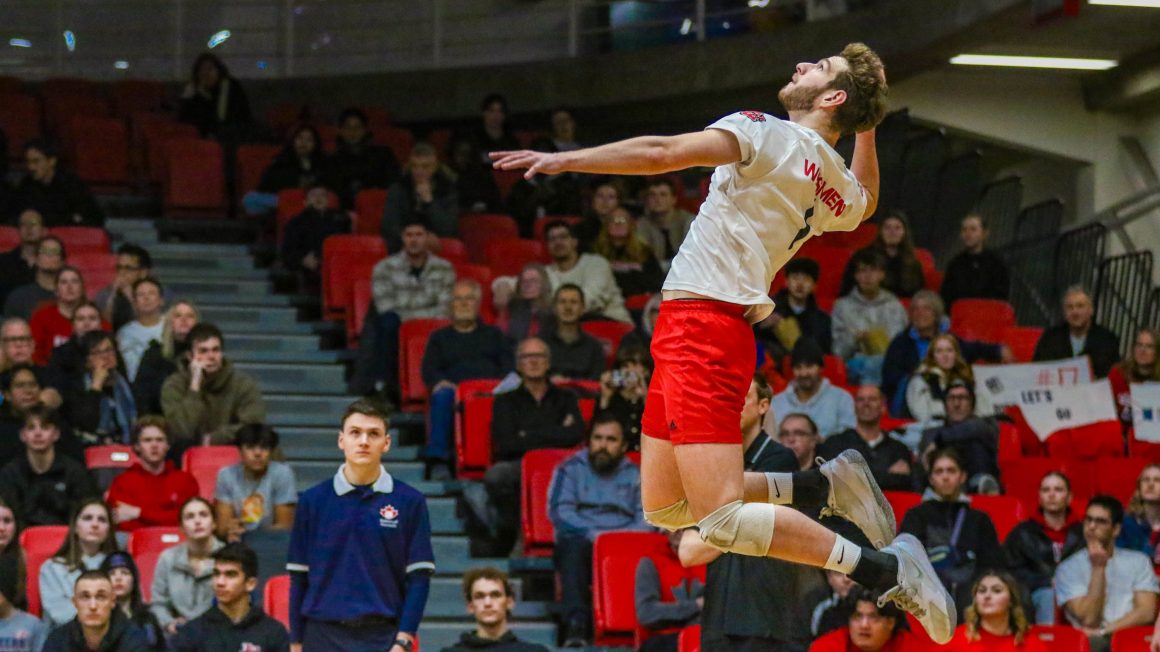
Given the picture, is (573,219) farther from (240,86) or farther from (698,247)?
(698,247)

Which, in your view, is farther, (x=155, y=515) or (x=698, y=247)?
(x=155, y=515)

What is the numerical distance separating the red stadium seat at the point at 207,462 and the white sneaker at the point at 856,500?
4.95 metres

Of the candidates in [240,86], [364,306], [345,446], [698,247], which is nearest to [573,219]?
[364,306]

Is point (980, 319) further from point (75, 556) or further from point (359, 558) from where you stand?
point (359, 558)

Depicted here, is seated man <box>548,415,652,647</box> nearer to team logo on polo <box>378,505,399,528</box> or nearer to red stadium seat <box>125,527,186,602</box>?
red stadium seat <box>125,527,186,602</box>

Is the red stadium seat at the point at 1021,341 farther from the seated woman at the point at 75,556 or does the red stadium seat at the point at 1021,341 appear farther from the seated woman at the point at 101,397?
the seated woman at the point at 75,556

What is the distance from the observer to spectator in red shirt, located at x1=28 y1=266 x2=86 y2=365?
1109cm

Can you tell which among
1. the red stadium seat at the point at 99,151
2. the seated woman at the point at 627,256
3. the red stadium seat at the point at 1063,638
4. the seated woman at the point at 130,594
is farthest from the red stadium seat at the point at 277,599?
the red stadium seat at the point at 99,151

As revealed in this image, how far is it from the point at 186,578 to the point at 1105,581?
4.59 meters

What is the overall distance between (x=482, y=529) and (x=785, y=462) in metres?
3.86

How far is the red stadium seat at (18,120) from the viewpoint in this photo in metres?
14.9

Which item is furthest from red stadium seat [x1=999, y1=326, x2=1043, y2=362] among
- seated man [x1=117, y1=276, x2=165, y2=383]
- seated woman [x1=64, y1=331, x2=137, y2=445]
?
seated woman [x1=64, y1=331, x2=137, y2=445]

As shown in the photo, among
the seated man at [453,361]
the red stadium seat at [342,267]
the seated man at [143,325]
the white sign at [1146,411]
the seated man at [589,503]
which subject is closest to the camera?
the seated man at [589,503]

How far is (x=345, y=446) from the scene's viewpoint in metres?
6.63
